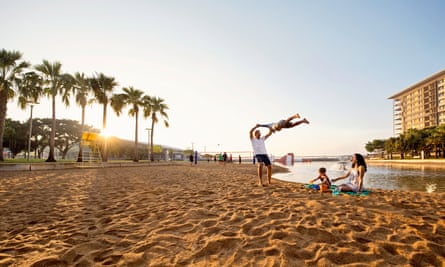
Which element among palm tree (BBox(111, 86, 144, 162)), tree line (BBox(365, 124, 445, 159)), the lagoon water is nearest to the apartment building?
tree line (BBox(365, 124, 445, 159))

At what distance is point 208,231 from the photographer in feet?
9.75

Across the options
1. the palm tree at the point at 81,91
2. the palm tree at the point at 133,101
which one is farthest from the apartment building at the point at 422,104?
the palm tree at the point at 81,91

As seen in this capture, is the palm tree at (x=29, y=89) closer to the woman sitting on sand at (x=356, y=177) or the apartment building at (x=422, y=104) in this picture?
the woman sitting on sand at (x=356, y=177)

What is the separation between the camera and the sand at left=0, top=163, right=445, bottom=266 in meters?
2.22

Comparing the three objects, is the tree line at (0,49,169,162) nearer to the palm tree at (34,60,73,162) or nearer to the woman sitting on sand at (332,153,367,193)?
the palm tree at (34,60,73,162)

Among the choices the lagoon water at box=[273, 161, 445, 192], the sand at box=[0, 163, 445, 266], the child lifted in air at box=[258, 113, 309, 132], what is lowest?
the lagoon water at box=[273, 161, 445, 192]

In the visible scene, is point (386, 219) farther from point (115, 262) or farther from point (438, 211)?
point (115, 262)

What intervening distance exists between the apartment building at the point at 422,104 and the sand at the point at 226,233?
108 meters

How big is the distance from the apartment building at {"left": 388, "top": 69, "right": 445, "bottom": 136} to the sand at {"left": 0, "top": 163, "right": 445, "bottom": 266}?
108 meters

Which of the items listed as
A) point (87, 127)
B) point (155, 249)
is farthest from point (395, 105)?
point (155, 249)

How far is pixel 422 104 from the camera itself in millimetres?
89188

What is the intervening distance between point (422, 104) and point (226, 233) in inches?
4704

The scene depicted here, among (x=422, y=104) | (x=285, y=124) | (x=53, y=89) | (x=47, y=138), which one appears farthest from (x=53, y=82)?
(x=422, y=104)

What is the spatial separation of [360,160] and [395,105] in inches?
5264
